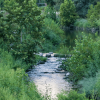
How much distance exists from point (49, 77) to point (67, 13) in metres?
39.0

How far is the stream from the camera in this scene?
12.4m

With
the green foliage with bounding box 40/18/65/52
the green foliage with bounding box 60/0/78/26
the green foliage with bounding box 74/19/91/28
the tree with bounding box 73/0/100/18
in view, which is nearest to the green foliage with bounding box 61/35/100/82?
the green foliage with bounding box 40/18/65/52

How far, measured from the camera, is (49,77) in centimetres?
1454

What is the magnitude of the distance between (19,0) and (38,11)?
1.55 m

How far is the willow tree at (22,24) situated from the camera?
47.5 feet

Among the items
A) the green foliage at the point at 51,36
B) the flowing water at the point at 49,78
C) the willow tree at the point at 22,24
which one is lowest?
the flowing water at the point at 49,78

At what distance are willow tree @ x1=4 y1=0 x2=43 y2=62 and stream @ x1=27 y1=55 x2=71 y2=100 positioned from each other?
1.32 meters

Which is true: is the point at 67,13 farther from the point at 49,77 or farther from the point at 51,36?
the point at 49,77

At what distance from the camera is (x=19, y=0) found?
48.8 feet

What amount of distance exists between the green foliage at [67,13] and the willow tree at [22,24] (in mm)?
35524

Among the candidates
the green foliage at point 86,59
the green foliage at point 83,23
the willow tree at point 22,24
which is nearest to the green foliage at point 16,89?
the green foliage at point 86,59

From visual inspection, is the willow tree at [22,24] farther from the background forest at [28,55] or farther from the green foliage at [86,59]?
the green foliage at [86,59]

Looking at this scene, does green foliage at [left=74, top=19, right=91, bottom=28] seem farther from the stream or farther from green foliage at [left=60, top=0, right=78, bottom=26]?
the stream

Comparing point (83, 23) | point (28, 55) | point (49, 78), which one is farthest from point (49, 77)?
point (83, 23)
